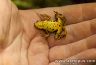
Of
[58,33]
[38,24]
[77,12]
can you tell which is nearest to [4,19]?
[38,24]

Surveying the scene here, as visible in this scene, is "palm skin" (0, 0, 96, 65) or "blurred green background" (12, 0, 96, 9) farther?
"blurred green background" (12, 0, 96, 9)

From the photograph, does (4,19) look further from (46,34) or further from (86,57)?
(86,57)

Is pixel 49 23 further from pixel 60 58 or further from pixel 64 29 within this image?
pixel 60 58

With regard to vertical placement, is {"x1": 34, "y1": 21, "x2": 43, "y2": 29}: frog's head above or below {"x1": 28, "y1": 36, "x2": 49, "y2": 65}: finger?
above

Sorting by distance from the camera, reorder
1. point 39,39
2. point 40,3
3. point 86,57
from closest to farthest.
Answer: point 86,57, point 39,39, point 40,3

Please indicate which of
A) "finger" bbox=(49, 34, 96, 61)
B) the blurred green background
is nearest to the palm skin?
"finger" bbox=(49, 34, 96, 61)

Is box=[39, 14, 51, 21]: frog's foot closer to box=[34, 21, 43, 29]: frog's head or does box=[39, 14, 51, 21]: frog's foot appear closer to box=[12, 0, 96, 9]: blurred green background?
box=[34, 21, 43, 29]: frog's head

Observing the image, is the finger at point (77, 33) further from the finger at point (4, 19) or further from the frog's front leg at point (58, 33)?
the finger at point (4, 19)
